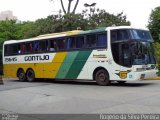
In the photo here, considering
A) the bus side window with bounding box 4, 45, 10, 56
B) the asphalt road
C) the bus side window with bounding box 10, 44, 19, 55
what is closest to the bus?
the bus side window with bounding box 10, 44, 19, 55

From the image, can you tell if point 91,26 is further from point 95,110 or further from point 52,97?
point 95,110

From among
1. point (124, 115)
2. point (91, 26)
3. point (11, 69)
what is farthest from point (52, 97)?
point (91, 26)

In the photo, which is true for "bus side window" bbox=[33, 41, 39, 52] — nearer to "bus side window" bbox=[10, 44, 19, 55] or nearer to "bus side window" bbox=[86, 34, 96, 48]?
"bus side window" bbox=[10, 44, 19, 55]

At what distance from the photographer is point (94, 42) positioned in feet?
64.0

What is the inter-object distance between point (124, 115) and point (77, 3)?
35.6 m

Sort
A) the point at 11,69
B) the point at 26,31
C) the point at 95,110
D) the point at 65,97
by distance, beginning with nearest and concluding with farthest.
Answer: the point at 95,110 < the point at 65,97 < the point at 11,69 < the point at 26,31

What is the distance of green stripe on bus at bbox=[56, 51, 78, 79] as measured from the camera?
2084cm

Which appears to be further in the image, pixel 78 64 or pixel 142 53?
pixel 78 64

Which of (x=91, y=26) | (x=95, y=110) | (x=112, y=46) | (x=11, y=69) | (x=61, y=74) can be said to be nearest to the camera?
(x=95, y=110)

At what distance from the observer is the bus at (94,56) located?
18.0 meters

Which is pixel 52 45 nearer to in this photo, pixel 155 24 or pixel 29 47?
pixel 29 47

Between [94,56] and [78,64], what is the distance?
1467 mm

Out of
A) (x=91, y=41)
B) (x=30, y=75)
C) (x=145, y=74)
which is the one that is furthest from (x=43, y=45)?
(x=145, y=74)

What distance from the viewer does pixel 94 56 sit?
1947 centimetres
